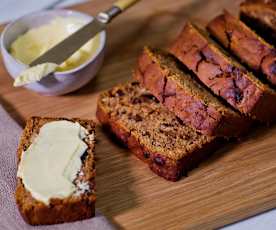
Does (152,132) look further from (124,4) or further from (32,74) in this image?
(124,4)

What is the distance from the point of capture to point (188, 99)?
311 centimetres

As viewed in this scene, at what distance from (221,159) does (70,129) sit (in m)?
0.87

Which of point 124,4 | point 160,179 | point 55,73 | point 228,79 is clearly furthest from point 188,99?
point 124,4

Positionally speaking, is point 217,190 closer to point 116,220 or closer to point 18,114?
point 116,220

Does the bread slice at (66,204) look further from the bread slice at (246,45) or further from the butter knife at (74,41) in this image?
the bread slice at (246,45)

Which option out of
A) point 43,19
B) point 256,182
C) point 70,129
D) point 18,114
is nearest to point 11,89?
point 18,114

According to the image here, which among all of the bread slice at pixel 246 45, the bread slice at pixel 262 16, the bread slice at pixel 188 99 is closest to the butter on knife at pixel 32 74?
the bread slice at pixel 188 99

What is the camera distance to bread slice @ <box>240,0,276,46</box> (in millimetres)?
3615

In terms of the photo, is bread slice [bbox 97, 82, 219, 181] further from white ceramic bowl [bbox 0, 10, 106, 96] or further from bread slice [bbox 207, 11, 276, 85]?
bread slice [bbox 207, 11, 276, 85]

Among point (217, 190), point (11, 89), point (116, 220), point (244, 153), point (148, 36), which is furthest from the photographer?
point (148, 36)

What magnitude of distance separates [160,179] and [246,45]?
93cm

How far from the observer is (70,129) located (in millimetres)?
2941

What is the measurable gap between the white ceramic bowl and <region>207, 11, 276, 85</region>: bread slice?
0.72 metres

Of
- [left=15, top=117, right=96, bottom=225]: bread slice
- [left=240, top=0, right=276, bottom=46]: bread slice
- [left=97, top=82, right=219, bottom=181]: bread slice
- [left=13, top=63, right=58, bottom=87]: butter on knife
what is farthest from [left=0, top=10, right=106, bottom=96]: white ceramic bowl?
[left=240, top=0, right=276, bottom=46]: bread slice
